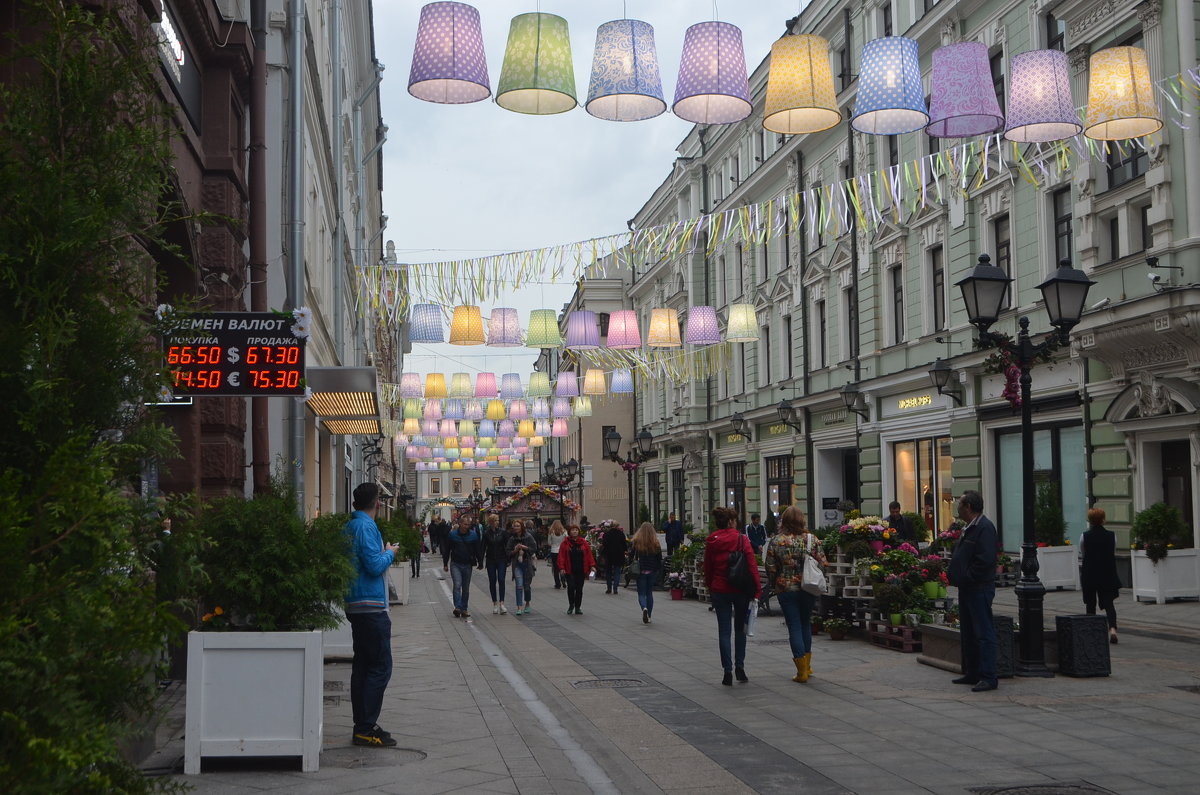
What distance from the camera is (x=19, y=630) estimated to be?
11.9 ft

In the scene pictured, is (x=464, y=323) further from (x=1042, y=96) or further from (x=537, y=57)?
(x=537, y=57)

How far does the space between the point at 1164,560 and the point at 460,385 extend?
24.1 m

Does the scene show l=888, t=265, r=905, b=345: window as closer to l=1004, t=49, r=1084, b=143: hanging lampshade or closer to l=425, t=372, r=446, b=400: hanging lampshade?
l=425, t=372, r=446, b=400: hanging lampshade

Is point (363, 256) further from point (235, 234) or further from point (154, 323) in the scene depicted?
point (154, 323)

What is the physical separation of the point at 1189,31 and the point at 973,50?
962 centimetres

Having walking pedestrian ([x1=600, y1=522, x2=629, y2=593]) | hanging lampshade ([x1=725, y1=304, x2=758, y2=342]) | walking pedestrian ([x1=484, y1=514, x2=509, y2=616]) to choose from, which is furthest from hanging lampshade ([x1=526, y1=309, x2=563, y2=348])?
walking pedestrian ([x1=484, y1=514, x2=509, y2=616])

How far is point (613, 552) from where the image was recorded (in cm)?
2734

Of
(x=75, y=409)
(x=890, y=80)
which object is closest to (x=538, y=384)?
(x=890, y=80)

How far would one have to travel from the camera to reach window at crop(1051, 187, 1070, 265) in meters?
24.2

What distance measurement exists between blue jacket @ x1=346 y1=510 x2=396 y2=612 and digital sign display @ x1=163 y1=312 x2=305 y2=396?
6.93 ft

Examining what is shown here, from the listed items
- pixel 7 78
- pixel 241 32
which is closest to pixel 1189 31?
pixel 241 32

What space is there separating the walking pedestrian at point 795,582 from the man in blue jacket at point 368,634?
4.51m


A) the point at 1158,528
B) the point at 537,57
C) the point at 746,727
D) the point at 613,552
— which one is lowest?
the point at 746,727

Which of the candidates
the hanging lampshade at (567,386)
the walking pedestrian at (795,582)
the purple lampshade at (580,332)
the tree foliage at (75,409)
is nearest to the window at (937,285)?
the purple lampshade at (580,332)
